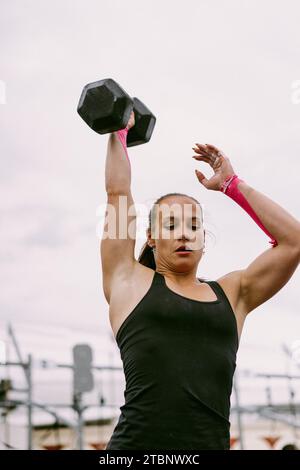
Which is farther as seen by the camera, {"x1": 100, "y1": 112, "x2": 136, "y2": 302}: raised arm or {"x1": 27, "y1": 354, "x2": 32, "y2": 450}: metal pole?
{"x1": 27, "y1": 354, "x2": 32, "y2": 450}: metal pole

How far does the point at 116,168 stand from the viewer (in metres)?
2.20

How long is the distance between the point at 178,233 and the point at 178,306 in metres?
0.28

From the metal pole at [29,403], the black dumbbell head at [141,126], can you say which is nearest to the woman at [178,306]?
the black dumbbell head at [141,126]

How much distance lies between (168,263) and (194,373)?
419 millimetres

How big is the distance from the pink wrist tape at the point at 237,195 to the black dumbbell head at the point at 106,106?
0.45 metres

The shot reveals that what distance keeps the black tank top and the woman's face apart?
135 millimetres

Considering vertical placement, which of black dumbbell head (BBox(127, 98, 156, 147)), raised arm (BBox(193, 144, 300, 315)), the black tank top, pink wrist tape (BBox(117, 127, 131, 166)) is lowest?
the black tank top

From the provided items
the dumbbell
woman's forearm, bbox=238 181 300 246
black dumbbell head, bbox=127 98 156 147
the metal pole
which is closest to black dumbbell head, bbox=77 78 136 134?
the dumbbell

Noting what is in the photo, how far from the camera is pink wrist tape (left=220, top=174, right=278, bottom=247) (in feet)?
7.26

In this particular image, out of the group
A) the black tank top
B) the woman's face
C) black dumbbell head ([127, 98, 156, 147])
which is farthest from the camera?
black dumbbell head ([127, 98, 156, 147])

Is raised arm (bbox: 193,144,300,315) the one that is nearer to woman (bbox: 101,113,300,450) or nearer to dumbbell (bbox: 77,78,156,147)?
woman (bbox: 101,113,300,450)

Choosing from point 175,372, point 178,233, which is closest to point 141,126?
point 178,233

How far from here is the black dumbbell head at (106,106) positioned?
7.23 ft

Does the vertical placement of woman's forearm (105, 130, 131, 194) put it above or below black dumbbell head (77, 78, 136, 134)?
below
